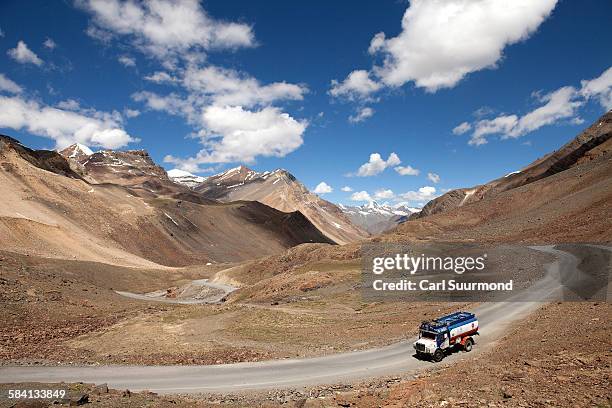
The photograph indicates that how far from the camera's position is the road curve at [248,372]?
2144 centimetres

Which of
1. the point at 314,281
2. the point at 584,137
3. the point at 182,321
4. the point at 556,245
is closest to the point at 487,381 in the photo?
the point at 182,321

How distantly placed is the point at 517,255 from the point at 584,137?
5480 inches

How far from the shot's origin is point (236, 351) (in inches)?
1091

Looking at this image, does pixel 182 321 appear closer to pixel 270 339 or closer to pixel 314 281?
pixel 270 339

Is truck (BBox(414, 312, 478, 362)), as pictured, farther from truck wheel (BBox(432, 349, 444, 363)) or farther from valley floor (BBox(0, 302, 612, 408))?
valley floor (BBox(0, 302, 612, 408))

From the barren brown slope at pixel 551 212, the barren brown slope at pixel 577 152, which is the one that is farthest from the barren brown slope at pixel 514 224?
the barren brown slope at pixel 577 152

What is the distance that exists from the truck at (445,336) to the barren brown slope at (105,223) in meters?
72.0

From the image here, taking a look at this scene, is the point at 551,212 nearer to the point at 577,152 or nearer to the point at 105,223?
the point at 577,152

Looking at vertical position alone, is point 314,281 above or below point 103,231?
below

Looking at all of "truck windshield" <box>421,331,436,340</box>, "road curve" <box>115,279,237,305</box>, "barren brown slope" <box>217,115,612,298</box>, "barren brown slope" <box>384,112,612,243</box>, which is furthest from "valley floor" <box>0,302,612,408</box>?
"barren brown slope" <box>384,112,612,243</box>

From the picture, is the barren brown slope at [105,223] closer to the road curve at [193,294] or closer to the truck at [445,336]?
the road curve at [193,294]

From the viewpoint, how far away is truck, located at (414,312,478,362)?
2378 cm

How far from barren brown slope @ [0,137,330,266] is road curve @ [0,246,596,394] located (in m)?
58.3

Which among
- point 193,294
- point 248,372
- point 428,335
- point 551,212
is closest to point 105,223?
point 193,294
